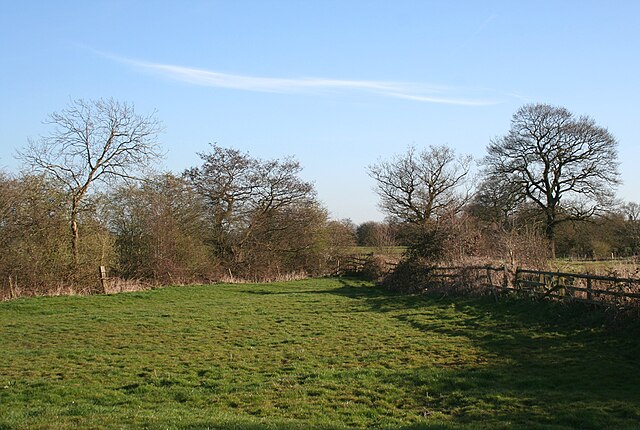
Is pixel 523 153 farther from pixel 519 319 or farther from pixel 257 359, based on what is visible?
pixel 257 359

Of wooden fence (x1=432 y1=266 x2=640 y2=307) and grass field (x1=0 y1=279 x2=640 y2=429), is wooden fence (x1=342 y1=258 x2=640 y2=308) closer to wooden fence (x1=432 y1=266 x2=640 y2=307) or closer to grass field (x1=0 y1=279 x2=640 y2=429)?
wooden fence (x1=432 y1=266 x2=640 y2=307)

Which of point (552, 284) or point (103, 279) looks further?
point (103, 279)

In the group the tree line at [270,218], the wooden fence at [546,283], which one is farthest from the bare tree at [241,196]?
the wooden fence at [546,283]

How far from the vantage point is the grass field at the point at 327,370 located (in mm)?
6855

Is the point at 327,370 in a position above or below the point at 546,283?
below

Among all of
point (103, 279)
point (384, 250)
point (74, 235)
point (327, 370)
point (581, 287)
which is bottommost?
point (327, 370)

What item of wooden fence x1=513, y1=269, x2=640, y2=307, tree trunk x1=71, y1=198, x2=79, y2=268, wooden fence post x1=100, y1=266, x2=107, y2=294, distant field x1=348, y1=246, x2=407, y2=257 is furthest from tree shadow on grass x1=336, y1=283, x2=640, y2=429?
distant field x1=348, y1=246, x2=407, y2=257

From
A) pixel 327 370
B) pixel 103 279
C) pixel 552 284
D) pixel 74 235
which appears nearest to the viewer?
pixel 327 370

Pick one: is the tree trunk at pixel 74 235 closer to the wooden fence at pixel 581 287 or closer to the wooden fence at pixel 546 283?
the wooden fence at pixel 546 283

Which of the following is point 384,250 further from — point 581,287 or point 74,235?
point 581,287

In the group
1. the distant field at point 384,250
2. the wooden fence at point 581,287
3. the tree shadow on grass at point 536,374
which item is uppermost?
the distant field at point 384,250

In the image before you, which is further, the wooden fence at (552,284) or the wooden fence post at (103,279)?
the wooden fence post at (103,279)

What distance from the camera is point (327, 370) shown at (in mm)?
9797

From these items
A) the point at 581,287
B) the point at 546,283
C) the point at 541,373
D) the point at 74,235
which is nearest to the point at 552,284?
the point at 546,283
